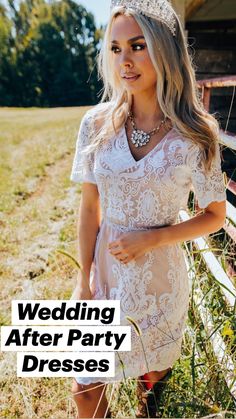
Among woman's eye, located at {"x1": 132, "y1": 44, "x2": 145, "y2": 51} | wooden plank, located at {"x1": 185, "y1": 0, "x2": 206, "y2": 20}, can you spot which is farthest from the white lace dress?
wooden plank, located at {"x1": 185, "y1": 0, "x2": 206, "y2": 20}

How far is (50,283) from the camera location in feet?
12.9

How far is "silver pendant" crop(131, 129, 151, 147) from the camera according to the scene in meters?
1.72

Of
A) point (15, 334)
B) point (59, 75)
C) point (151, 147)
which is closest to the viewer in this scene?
point (151, 147)

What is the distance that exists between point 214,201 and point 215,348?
2.33 ft

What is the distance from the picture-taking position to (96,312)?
1803 millimetres

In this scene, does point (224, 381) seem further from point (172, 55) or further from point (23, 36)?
point (23, 36)

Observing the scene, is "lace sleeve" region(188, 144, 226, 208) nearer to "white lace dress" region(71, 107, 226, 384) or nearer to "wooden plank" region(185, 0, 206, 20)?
"white lace dress" region(71, 107, 226, 384)

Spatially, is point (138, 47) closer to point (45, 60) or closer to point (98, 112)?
point (98, 112)

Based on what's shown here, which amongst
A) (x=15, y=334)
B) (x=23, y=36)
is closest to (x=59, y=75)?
(x=23, y=36)

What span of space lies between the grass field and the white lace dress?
14 centimetres

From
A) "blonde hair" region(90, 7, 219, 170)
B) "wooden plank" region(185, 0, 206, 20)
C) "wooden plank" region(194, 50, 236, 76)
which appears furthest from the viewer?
"wooden plank" region(194, 50, 236, 76)

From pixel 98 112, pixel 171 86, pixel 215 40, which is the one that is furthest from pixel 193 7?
pixel 171 86

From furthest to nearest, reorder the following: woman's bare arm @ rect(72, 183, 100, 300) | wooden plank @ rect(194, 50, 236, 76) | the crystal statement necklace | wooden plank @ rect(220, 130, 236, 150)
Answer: wooden plank @ rect(194, 50, 236, 76) → wooden plank @ rect(220, 130, 236, 150) → woman's bare arm @ rect(72, 183, 100, 300) → the crystal statement necklace

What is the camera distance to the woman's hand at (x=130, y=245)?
5.33 ft
